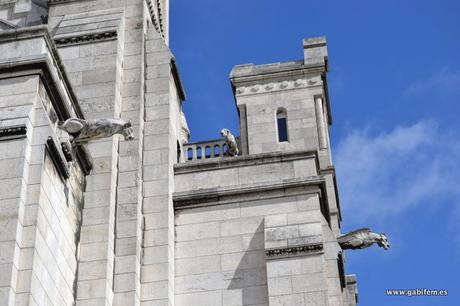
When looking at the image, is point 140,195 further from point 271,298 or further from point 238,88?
point 238,88

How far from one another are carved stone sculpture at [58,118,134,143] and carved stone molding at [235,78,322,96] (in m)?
10.9

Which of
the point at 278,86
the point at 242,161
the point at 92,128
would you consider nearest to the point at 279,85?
the point at 278,86

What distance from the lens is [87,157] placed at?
23016 mm

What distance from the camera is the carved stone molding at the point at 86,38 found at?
85.8ft

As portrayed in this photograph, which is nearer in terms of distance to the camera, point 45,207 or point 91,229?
point 45,207

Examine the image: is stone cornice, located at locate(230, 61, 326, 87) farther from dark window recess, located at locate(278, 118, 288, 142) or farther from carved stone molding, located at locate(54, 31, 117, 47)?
carved stone molding, located at locate(54, 31, 117, 47)

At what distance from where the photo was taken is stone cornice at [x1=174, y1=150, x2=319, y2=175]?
25297 millimetres

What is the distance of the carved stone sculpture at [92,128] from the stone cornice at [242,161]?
3.30m

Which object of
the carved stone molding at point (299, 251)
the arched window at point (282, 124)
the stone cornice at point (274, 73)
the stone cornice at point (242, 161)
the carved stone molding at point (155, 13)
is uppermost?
the carved stone molding at point (155, 13)

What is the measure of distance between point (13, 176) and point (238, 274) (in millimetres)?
6637

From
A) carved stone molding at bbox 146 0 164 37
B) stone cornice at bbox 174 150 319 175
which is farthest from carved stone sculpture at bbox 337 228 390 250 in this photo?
carved stone molding at bbox 146 0 164 37

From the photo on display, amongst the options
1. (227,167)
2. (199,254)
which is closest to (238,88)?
(227,167)

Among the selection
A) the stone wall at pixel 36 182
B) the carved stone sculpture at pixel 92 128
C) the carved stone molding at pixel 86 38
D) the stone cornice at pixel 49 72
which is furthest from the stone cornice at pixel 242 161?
the carved stone molding at pixel 86 38

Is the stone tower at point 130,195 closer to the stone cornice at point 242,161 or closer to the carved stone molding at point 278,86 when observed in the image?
the stone cornice at point 242,161
